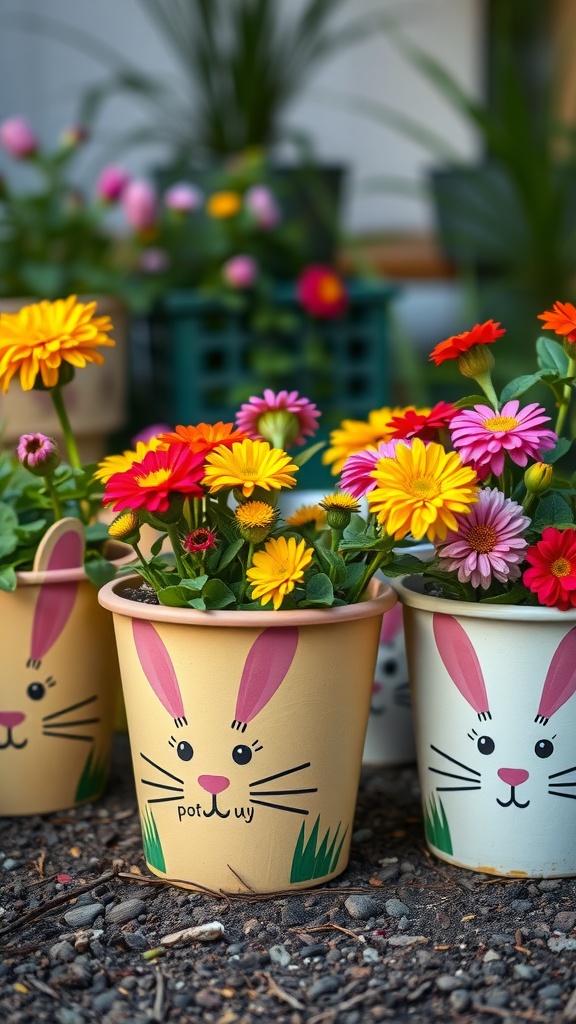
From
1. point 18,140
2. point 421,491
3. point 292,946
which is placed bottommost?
point 292,946

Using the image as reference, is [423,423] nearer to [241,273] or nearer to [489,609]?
[489,609]

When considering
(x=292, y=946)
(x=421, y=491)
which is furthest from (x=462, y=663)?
(x=292, y=946)

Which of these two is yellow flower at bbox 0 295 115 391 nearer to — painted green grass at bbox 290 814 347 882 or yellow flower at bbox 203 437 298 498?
yellow flower at bbox 203 437 298 498

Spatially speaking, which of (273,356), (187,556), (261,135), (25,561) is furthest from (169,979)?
(261,135)

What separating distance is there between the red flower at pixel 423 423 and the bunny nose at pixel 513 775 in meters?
0.30

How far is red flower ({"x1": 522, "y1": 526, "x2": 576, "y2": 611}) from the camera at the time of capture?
3.18 feet

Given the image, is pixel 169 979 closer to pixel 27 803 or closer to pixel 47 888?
pixel 47 888

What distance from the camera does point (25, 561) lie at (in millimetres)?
1181

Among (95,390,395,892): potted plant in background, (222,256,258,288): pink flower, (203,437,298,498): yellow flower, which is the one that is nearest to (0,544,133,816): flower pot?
(95,390,395,892): potted plant in background

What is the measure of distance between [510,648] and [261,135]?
1.87 m

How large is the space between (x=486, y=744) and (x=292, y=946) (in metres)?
0.24

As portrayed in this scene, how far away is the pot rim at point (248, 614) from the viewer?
0.96 m

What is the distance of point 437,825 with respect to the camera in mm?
1073

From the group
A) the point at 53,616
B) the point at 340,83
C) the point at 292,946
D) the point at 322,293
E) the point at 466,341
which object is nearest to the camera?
the point at 292,946
